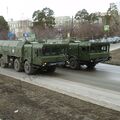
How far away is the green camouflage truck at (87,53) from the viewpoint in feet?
64.6

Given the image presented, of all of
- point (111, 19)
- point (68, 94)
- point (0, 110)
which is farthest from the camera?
point (111, 19)

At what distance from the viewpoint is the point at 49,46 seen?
17.0 meters

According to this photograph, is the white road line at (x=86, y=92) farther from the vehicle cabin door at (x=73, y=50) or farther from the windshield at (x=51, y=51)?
the vehicle cabin door at (x=73, y=50)

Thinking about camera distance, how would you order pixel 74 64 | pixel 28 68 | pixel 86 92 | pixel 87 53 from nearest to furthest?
pixel 86 92 → pixel 28 68 → pixel 87 53 → pixel 74 64

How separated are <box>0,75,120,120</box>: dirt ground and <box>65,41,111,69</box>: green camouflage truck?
8.30 meters

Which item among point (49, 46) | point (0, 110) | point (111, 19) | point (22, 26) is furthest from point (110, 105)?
point (22, 26)

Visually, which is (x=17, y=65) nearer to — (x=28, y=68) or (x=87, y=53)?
(x=28, y=68)

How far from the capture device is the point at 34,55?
1728cm

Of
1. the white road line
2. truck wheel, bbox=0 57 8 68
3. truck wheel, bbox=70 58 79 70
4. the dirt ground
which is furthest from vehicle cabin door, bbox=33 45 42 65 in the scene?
the dirt ground

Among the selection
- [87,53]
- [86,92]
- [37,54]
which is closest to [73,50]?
[87,53]

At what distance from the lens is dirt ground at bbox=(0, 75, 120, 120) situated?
26.8 feet

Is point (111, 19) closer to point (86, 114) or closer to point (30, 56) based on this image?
point (30, 56)

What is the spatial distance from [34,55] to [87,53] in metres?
4.20

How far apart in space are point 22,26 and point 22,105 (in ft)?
337
